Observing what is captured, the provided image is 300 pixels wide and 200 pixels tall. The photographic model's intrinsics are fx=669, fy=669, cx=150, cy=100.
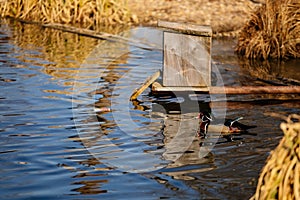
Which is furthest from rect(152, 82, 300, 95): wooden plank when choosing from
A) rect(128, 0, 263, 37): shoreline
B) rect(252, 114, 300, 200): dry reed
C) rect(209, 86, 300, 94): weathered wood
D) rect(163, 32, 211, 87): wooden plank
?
rect(128, 0, 263, 37): shoreline

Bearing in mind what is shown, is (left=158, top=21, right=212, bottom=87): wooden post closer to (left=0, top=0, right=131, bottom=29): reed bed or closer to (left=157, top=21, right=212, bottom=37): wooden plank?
(left=157, top=21, right=212, bottom=37): wooden plank

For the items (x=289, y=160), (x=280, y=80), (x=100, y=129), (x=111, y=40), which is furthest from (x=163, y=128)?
(x=111, y=40)

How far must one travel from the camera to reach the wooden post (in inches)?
464

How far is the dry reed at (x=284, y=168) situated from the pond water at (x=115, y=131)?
415 millimetres

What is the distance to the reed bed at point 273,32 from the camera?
47.4 ft

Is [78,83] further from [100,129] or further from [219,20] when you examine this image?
[219,20]

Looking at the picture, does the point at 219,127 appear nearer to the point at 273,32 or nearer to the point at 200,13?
the point at 273,32

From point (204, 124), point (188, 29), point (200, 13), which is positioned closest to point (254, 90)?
point (188, 29)

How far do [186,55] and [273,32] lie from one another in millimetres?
3397

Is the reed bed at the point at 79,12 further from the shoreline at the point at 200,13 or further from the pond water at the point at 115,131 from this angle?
the pond water at the point at 115,131

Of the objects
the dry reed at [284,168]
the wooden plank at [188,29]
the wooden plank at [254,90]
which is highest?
the wooden plank at [188,29]

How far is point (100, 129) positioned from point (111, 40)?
815cm

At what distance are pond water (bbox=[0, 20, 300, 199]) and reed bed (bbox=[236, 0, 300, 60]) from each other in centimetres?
51

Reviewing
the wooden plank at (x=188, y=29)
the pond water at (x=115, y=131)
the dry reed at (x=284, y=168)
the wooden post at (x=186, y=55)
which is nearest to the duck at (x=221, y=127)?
the pond water at (x=115, y=131)
